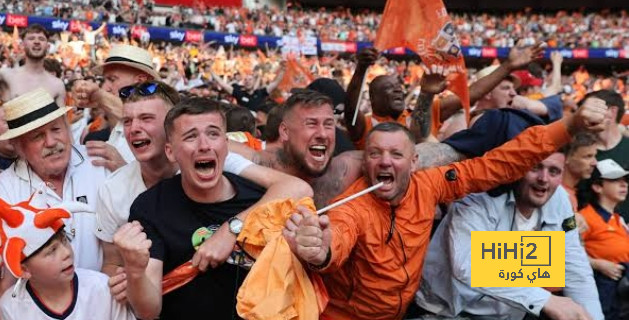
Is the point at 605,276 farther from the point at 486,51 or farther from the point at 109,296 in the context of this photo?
the point at 486,51

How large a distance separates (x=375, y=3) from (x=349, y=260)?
39.7 m

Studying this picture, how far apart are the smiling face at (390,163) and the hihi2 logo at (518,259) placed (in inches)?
20.6

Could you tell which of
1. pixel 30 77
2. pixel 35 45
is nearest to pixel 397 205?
pixel 35 45

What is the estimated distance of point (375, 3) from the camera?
134ft

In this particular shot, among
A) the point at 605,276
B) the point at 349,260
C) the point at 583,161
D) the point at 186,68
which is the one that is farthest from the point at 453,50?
the point at 186,68

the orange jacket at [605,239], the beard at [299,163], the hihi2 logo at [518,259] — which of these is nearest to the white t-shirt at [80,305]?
the beard at [299,163]

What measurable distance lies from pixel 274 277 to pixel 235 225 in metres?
0.28

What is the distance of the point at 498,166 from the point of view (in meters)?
2.88

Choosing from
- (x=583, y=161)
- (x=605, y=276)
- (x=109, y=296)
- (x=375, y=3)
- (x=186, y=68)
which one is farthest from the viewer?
(x=375, y=3)

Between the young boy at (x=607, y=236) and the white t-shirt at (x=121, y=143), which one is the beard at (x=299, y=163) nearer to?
the white t-shirt at (x=121, y=143)

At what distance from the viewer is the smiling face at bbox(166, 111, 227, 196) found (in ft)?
8.29

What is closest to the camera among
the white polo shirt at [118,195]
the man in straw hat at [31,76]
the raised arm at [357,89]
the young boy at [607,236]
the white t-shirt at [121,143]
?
the white polo shirt at [118,195]

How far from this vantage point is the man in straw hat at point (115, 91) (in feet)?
10.4

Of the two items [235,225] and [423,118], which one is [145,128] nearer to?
[235,225]
